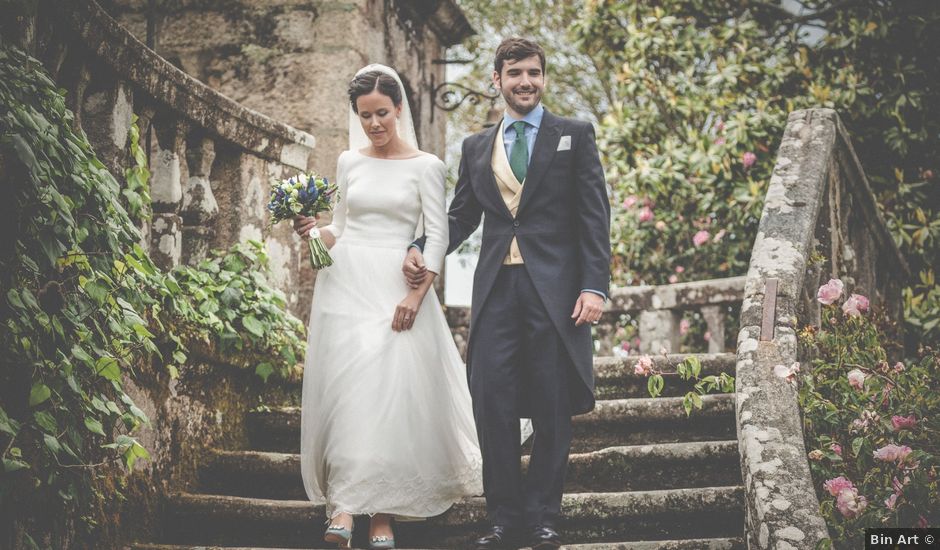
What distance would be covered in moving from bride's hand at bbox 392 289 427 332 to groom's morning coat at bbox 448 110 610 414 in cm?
33

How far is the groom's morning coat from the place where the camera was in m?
4.07

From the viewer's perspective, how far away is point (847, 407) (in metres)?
4.22

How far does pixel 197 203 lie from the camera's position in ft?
17.4

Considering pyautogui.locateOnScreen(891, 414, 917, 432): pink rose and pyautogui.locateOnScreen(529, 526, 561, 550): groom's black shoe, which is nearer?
pyautogui.locateOnScreen(529, 526, 561, 550): groom's black shoe

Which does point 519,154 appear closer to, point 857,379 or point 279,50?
point 857,379

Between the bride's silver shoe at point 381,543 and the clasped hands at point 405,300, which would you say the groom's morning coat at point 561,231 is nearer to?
the clasped hands at point 405,300

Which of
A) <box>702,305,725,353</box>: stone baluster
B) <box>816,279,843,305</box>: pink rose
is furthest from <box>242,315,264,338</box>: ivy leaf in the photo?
<box>702,305,725,353</box>: stone baluster

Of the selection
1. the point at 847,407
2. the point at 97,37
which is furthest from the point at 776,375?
the point at 97,37

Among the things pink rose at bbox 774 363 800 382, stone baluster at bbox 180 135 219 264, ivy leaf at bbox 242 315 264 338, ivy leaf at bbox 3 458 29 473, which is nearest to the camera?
ivy leaf at bbox 3 458 29 473

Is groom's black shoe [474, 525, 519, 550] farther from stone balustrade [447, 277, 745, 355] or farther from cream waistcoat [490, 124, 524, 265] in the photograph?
stone balustrade [447, 277, 745, 355]

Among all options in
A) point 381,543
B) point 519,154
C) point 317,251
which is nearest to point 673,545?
point 381,543

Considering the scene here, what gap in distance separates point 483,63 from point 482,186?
12.7 m

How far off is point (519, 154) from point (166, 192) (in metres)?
1.76

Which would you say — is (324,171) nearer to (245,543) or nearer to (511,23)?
(245,543)
